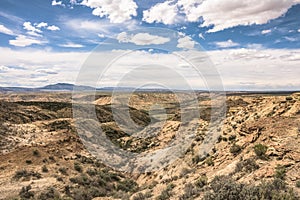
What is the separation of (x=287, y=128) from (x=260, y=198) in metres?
7.47

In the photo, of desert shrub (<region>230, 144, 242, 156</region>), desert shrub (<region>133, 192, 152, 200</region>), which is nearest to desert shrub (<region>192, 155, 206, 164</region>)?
desert shrub (<region>230, 144, 242, 156</region>)

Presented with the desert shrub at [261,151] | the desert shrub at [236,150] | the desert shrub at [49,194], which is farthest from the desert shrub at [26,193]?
the desert shrub at [261,151]

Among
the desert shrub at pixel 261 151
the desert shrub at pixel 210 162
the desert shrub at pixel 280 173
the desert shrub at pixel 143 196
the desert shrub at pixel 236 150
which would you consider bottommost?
the desert shrub at pixel 143 196

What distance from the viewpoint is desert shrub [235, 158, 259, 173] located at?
13.5m

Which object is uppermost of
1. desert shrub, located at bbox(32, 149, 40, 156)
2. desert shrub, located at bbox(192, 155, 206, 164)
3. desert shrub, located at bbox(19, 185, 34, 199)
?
desert shrub, located at bbox(192, 155, 206, 164)

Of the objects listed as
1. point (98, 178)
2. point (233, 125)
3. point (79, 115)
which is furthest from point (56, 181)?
point (79, 115)

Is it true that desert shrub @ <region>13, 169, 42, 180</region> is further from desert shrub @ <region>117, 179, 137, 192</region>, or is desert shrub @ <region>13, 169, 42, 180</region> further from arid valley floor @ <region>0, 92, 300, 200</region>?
desert shrub @ <region>117, 179, 137, 192</region>

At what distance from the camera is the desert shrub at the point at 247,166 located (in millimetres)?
13492

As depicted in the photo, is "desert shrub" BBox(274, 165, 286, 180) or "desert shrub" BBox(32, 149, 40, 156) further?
"desert shrub" BBox(32, 149, 40, 156)

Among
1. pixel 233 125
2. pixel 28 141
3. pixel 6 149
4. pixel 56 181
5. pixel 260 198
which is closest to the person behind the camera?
pixel 260 198

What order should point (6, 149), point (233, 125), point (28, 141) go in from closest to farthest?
point (233, 125)
point (6, 149)
point (28, 141)

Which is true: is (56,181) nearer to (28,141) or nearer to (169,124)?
(28,141)

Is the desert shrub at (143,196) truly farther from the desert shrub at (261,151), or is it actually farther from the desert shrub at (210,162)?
the desert shrub at (261,151)

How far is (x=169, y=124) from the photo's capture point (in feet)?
138
